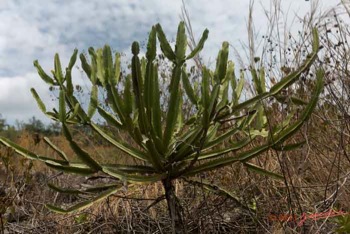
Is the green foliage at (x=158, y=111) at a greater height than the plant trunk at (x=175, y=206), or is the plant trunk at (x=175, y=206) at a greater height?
the green foliage at (x=158, y=111)

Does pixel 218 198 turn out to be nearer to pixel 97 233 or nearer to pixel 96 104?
pixel 97 233

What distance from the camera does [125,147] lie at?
106 inches

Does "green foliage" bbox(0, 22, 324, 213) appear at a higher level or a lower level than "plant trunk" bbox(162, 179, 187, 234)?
higher

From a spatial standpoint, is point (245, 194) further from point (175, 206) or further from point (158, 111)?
point (158, 111)

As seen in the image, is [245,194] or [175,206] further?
[245,194]

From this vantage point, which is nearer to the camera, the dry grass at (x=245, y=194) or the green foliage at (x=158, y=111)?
the green foliage at (x=158, y=111)

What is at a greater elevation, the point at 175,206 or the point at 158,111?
the point at 158,111

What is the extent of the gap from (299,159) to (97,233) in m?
1.33

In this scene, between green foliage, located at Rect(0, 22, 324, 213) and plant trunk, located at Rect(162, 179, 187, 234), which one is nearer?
green foliage, located at Rect(0, 22, 324, 213)

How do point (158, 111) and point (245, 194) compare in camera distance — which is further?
point (245, 194)

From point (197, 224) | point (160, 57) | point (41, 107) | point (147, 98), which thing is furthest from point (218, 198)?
point (160, 57)

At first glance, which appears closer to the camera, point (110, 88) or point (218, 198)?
point (110, 88)

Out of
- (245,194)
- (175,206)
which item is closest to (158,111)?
(175,206)

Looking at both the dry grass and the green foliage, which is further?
the dry grass
